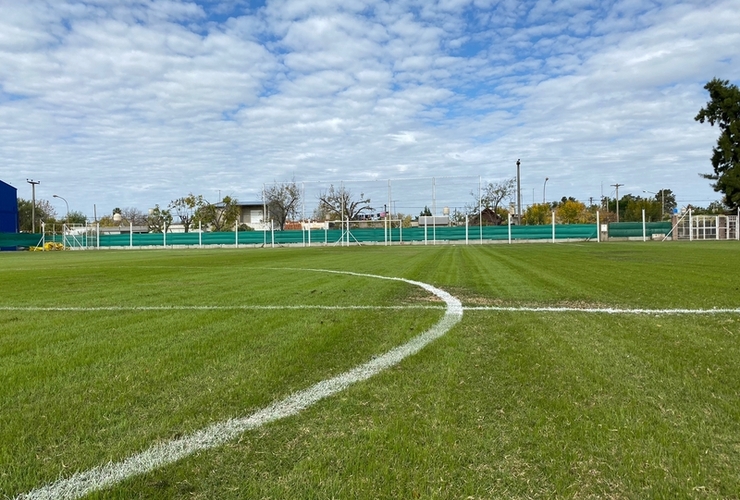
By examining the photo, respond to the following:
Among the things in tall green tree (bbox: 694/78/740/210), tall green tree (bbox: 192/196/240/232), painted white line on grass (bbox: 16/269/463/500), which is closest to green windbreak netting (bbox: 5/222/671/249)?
tall green tree (bbox: 694/78/740/210)

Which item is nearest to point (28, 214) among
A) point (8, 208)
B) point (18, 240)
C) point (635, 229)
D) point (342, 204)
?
point (8, 208)

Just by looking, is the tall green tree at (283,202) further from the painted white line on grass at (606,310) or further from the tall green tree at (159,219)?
the painted white line on grass at (606,310)

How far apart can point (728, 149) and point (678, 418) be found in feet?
Answer: 183

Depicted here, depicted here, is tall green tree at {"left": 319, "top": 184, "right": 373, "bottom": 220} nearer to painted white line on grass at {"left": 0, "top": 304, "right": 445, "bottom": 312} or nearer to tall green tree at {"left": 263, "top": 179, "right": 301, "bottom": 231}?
tall green tree at {"left": 263, "top": 179, "right": 301, "bottom": 231}

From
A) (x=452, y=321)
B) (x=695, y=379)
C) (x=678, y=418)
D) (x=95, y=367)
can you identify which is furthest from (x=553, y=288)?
(x=95, y=367)

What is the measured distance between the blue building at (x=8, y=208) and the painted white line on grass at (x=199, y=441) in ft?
227

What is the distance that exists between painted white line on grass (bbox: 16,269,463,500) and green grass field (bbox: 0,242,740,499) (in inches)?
2.4

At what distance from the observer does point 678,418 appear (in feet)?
8.67

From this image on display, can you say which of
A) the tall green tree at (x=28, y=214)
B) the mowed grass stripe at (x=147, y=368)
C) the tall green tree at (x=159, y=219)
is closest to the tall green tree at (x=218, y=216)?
the tall green tree at (x=159, y=219)

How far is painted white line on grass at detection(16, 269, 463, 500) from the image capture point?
200cm

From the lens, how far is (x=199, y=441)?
7.93 ft

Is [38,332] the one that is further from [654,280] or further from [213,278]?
[654,280]

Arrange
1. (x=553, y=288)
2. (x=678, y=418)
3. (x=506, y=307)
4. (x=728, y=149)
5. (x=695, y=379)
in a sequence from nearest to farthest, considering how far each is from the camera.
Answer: (x=678, y=418) < (x=695, y=379) < (x=506, y=307) < (x=553, y=288) < (x=728, y=149)

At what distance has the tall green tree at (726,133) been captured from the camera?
4541cm
